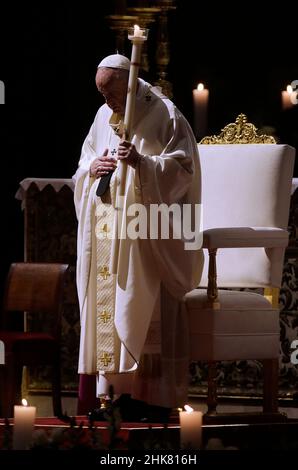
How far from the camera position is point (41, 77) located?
9.38 meters

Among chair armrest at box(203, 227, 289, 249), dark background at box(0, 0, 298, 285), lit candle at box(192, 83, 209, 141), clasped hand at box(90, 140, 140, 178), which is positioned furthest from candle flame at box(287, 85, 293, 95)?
clasped hand at box(90, 140, 140, 178)

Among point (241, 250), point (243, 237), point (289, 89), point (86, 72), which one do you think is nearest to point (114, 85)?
point (243, 237)

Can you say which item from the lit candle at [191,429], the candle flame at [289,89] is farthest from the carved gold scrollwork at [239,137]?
the lit candle at [191,429]

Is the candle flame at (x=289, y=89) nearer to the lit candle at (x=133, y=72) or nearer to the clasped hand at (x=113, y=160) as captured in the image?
the clasped hand at (x=113, y=160)

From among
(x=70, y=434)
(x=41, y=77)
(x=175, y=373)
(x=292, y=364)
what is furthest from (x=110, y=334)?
(x=41, y=77)

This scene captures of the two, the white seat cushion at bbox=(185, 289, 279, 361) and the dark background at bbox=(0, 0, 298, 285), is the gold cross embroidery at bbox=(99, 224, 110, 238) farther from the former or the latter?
the dark background at bbox=(0, 0, 298, 285)

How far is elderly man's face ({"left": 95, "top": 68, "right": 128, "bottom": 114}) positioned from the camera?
6.14 m

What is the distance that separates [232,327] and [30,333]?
1350 millimetres

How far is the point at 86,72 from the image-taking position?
955 cm

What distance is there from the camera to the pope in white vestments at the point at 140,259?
6.18m

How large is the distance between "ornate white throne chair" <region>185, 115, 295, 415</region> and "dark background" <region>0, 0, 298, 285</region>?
86.2 inches

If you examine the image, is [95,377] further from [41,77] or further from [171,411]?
[41,77]

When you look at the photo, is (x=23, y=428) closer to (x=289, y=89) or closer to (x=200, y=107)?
(x=200, y=107)
